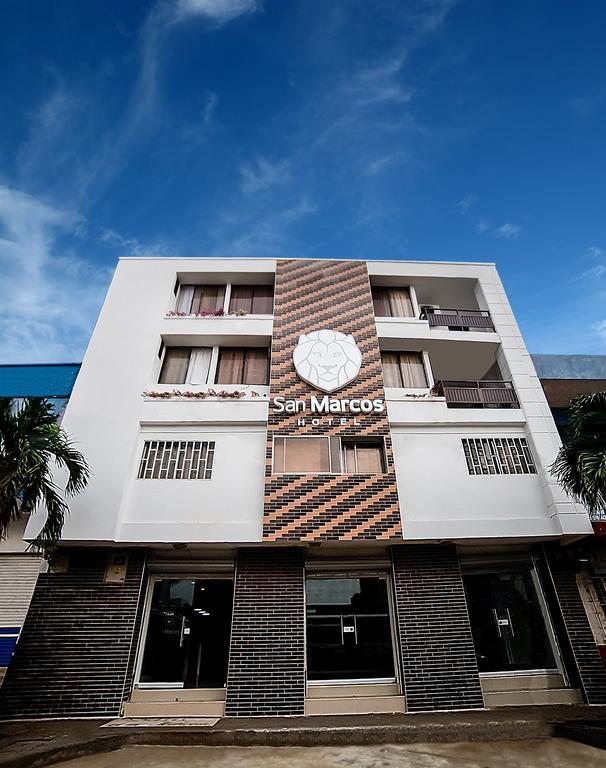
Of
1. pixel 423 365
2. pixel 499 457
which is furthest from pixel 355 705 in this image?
pixel 423 365

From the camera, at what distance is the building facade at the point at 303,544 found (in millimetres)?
9922

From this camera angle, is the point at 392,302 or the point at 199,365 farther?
the point at 392,302

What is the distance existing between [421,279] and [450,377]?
3.61 metres

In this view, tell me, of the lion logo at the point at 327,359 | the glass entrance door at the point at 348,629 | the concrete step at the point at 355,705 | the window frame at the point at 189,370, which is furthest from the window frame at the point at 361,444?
the concrete step at the point at 355,705

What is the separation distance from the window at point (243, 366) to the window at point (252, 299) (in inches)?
59.8

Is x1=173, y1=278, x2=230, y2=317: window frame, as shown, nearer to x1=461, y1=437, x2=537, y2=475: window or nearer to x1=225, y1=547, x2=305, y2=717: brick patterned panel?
x1=225, y1=547, x2=305, y2=717: brick patterned panel

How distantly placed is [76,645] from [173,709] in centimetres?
259

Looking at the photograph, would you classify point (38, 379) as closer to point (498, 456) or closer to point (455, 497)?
point (455, 497)

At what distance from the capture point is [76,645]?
9844mm

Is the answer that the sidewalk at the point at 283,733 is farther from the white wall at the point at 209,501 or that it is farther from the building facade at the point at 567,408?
the white wall at the point at 209,501

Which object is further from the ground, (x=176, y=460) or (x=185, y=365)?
(x=185, y=365)

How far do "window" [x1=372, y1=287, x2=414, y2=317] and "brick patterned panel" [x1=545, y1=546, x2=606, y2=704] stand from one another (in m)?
8.27

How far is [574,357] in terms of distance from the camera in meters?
17.4

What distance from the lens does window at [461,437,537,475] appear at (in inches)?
468
